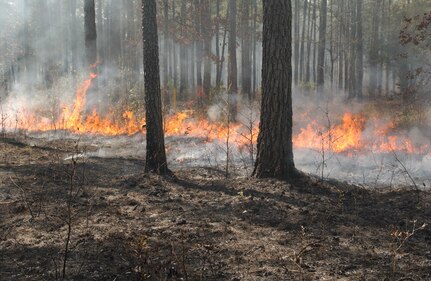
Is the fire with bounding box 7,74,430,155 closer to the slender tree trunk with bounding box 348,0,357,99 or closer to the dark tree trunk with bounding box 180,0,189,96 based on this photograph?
the dark tree trunk with bounding box 180,0,189,96

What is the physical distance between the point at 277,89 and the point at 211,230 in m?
3.18

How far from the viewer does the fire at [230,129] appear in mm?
12898

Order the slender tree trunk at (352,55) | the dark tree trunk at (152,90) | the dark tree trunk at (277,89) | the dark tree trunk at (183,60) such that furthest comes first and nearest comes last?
1. the dark tree trunk at (183,60)
2. the slender tree trunk at (352,55)
3. the dark tree trunk at (152,90)
4. the dark tree trunk at (277,89)

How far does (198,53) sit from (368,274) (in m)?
28.3

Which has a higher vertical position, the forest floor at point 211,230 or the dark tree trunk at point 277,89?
the dark tree trunk at point 277,89

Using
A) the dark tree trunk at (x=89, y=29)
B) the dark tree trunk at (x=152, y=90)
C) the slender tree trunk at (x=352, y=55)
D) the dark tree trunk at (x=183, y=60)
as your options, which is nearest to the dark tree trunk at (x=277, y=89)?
the dark tree trunk at (x=152, y=90)

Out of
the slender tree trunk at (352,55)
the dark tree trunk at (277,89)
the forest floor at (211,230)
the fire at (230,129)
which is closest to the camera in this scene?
the forest floor at (211,230)

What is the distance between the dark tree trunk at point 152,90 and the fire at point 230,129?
15.7ft

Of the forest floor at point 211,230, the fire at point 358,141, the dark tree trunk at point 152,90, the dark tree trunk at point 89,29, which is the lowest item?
the fire at point 358,141

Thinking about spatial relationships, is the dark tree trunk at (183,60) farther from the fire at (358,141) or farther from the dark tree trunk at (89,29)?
the fire at (358,141)

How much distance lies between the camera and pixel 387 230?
186 inches

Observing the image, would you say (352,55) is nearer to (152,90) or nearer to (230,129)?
(230,129)

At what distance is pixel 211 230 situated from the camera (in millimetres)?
4773

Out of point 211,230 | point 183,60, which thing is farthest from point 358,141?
point 183,60
